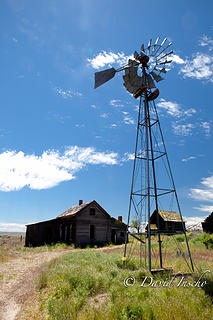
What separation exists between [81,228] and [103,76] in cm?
1762

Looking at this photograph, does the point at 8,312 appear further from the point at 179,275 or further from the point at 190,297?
the point at 179,275

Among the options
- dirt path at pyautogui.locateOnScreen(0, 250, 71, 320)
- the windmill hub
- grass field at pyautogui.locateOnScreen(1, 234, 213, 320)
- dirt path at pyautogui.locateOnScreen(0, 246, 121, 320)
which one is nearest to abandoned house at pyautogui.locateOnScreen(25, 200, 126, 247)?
dirt path at pyautogui.locateOnScreen(0, 250, 71, 320)

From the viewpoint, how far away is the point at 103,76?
10.0 m

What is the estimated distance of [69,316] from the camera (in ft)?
15.8

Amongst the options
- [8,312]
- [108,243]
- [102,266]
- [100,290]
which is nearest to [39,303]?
[8,312]

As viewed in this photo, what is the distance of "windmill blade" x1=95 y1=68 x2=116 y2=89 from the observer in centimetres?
984

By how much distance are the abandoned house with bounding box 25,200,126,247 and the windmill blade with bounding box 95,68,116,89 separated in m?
16.1

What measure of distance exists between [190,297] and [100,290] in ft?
9.10

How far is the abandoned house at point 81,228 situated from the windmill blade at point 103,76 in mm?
16111

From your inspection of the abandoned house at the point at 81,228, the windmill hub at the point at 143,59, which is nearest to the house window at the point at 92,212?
the abandoned house at the point at 81,228

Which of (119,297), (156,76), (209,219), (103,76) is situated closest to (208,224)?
(209,219)

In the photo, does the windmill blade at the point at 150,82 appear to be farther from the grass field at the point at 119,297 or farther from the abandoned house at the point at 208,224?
the abandoned house at the point at 208,224

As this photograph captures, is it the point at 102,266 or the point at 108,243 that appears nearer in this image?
the point at 102,266

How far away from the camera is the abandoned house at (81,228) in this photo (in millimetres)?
22702
